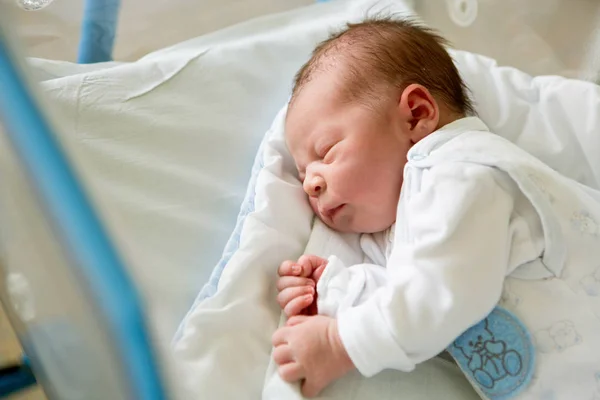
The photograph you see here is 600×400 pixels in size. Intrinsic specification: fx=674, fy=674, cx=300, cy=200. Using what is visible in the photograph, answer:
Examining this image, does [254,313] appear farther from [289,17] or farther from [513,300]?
[289,17]

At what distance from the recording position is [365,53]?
0.86 m

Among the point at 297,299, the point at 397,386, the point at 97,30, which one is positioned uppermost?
the point at 97,30

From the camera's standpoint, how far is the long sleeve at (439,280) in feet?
2.12

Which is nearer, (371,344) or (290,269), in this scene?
(371,344)

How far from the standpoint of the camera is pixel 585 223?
73 cm

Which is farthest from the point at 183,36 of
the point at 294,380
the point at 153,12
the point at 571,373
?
the point at 571,373

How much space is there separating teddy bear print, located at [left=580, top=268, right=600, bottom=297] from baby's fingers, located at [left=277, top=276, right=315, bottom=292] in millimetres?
293

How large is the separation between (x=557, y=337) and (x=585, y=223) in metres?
0.13

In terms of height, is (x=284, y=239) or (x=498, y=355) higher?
(x=284, y=239)

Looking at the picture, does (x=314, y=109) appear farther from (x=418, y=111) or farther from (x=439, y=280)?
(x=439, y=280)

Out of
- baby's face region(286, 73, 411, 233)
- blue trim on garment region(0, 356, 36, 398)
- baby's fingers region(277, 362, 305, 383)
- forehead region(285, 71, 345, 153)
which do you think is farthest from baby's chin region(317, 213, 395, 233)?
blue trim on garment region(0, 356, 36, 398)

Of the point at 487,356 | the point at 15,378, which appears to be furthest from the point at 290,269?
the point at 15,378

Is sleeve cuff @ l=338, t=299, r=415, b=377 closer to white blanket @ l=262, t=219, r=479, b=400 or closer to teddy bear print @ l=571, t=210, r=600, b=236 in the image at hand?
white blanket @ l=262, t=219, r=479, b=400

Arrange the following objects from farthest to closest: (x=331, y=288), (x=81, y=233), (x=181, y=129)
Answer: (x=181, y=129)
(x=331, y=288)
(x=81, y=233)
